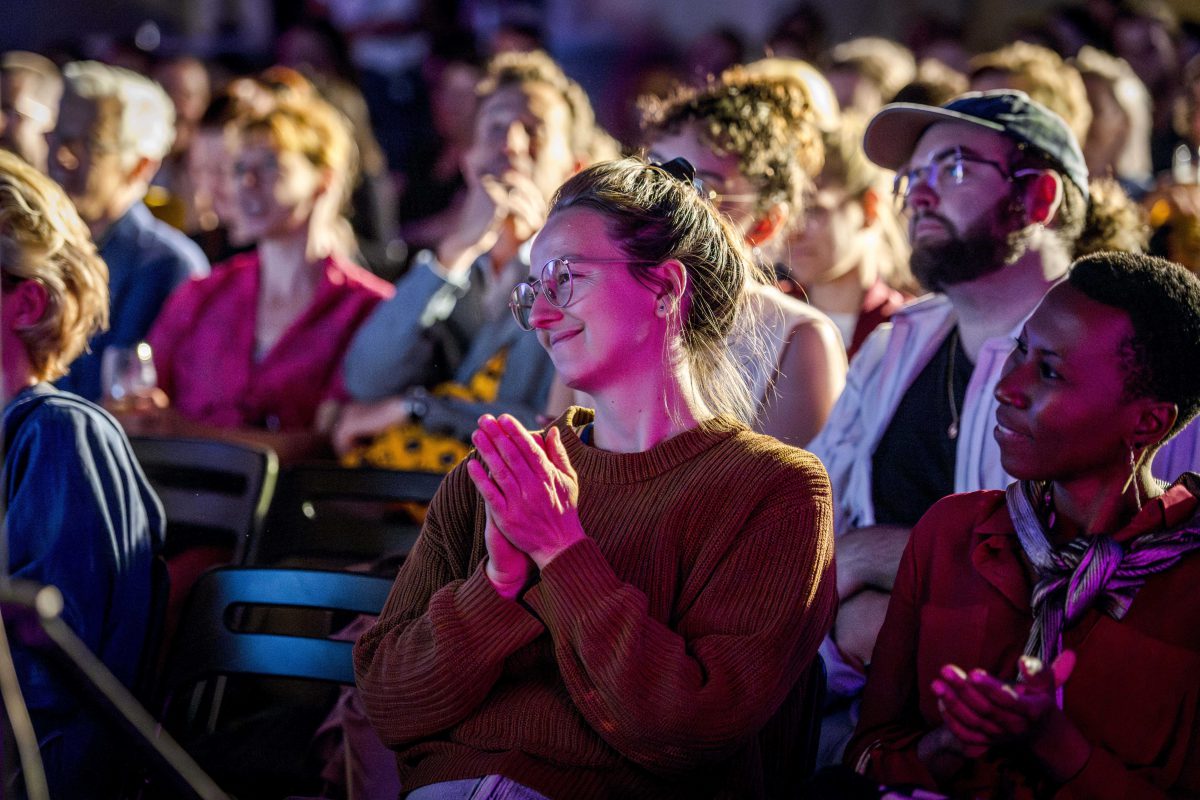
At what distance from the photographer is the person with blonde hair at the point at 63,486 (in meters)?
2.07

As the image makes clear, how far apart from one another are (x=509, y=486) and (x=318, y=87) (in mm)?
4681

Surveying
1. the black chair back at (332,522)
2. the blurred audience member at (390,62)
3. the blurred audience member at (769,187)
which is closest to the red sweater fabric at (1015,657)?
the blurred audience member at (769,187)

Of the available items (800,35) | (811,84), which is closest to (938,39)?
Result: (800,35)

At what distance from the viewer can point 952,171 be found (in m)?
2.56

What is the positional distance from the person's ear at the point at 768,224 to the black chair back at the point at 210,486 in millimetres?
1129

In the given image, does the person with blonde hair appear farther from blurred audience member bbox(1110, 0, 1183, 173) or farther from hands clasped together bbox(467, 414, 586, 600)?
blurred audience member bbox(1110, 0, 1183, 173)

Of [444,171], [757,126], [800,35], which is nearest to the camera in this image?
[757,126]

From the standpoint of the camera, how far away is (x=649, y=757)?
1629 millimetres

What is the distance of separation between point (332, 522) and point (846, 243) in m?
1.54

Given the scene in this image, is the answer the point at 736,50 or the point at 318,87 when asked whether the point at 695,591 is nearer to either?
the point at 318,87

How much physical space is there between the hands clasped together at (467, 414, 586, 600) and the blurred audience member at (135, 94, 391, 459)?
211cm

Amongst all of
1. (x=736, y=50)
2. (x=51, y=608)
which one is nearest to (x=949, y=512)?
(x=51, y=608)

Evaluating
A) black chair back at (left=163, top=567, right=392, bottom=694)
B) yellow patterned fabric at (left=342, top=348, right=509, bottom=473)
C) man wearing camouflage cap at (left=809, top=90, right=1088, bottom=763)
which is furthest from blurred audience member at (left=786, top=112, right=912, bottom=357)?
black chair back at (left=163, top=567, right=392, bottom=694)

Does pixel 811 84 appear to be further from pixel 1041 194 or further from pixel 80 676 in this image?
pixel 80 676
